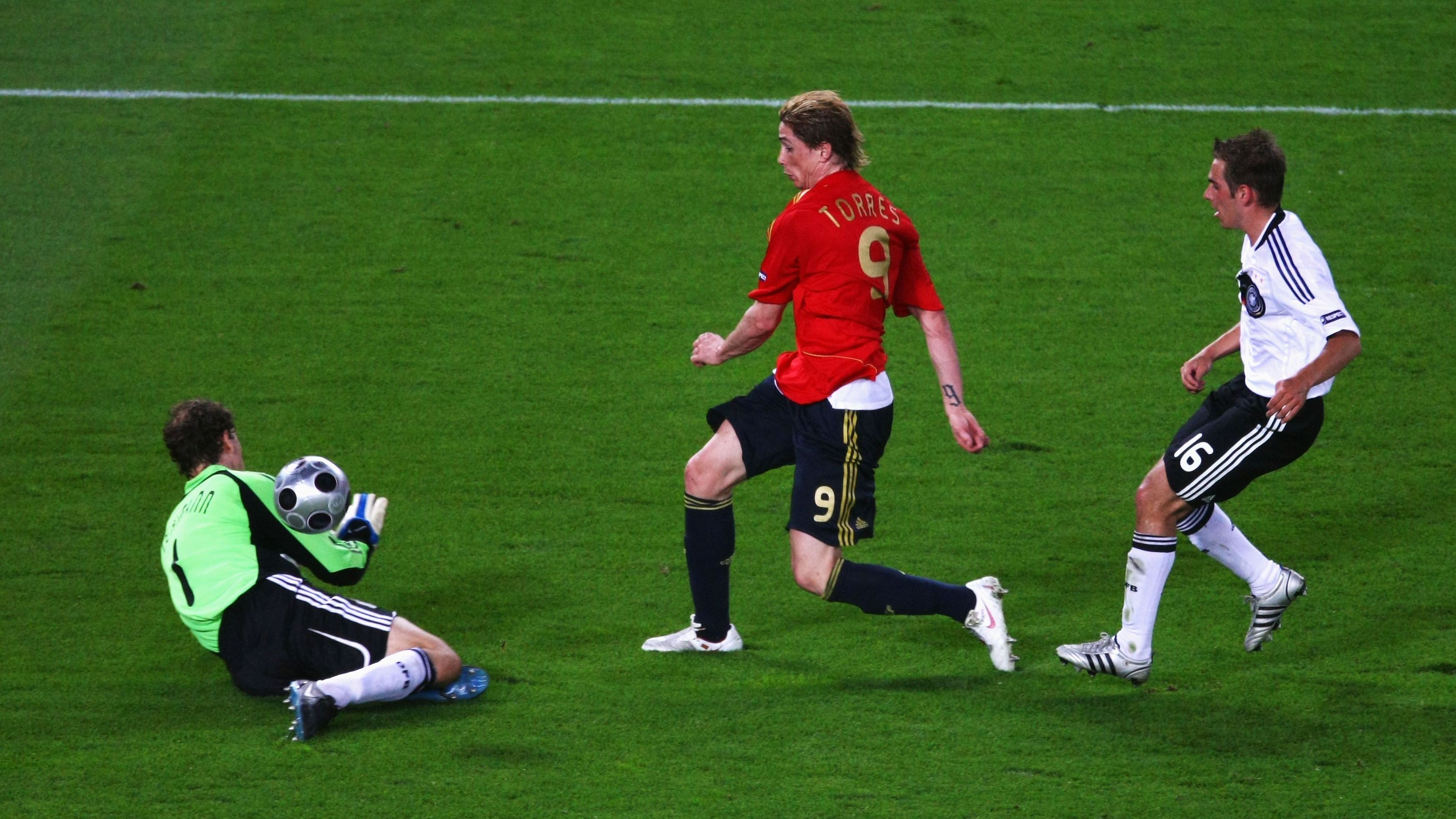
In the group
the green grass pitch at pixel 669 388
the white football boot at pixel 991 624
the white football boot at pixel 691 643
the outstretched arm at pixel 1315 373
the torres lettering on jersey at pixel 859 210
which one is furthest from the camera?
the white football boot at pixel 691 643

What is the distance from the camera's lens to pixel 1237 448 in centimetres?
434

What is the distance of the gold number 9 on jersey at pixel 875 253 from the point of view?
4309 mm

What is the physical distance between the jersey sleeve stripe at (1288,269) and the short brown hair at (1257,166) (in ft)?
0.37

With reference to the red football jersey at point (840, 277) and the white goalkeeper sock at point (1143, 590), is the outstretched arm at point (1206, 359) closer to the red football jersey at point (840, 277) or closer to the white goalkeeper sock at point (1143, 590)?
the white goalkeeper sock at point (1143, 590)

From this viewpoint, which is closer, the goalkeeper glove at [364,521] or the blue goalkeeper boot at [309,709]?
the blue goalkeeper boot at [309,709]

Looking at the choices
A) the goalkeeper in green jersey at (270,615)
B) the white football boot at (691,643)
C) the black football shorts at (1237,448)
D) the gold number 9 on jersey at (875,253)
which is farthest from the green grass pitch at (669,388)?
the gold number 9 on jersey at (875,253)

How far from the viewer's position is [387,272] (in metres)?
7.78

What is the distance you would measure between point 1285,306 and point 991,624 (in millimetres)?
1294

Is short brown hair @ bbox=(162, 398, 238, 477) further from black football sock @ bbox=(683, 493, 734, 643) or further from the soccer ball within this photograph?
black football sock @ bbox=(683, 493, 734, 643)

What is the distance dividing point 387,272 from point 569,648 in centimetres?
354

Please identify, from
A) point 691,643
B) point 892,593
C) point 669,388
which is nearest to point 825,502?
point 892,593

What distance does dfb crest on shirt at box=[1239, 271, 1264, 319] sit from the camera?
430 centimetres

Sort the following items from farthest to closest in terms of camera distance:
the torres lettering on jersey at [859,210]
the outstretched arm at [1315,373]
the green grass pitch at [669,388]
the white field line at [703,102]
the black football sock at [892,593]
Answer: the white field line at [703,102] < the black football sock at [892,593] < the torres lettering on jersey at [859,210] < the green grass pitch at [669,388] < the outstretched arm at [1315,373]

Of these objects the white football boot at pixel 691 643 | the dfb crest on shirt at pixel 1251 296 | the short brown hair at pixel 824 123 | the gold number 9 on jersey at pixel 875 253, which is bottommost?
the white football boot at pixel 691 643
